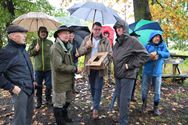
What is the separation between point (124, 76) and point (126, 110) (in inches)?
25.6

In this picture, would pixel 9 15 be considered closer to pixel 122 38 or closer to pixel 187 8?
pixel 122 38

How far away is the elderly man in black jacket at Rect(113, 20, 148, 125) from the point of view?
20.4 feet

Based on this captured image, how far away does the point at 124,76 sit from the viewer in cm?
623

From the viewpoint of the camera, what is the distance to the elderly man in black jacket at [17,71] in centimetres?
491

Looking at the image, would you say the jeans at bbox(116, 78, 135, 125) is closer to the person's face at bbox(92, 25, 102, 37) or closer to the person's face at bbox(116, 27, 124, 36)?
the person's face at bbox(116, 27, 124, 36)

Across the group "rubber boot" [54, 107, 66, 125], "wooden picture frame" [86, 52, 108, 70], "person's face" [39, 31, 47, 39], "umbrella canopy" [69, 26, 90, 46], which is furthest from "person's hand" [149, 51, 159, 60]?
"person's face" [39, 31, 47, 39]

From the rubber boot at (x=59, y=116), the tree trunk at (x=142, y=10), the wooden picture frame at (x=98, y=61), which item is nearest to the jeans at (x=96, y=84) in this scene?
the wooden picture frame at (x=98, y=61)

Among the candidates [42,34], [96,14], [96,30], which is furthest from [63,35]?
[96,14]

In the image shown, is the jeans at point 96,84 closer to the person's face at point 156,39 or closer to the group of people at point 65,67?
the group of people at point 65,67

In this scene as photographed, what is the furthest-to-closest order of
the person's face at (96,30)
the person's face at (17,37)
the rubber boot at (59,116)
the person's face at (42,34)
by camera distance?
the person's face at (42,34) < the person's face at (96,30) < the rubber boot at (59,116) < the person's face at (17,37)

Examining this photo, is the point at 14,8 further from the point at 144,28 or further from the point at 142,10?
the point at 144,28

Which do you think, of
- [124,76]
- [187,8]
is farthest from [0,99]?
[187,8]

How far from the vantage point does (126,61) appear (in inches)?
248

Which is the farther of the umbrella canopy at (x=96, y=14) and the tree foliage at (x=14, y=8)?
the tree foliage at (x=14, y=8)
